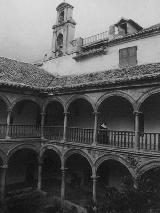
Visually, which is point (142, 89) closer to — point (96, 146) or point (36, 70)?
point (96, 146)

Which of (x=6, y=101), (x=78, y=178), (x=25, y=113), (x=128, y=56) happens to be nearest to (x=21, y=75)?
(x=25, y=113)

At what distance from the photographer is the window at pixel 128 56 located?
1872cm

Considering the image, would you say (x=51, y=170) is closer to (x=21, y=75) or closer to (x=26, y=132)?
(x=26, y=132)

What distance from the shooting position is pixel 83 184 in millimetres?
20734

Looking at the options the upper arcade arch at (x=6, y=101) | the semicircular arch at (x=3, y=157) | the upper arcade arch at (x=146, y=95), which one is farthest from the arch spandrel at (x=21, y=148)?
the upper arcade arch at (x=146, y=95)

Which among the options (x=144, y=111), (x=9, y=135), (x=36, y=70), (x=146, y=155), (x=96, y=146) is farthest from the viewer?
(x=36, y=70)

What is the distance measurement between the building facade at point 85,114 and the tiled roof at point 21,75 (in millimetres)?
74

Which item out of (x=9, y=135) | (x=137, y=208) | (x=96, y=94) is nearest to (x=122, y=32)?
(x=96, y=94)

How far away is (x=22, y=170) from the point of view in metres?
21.4

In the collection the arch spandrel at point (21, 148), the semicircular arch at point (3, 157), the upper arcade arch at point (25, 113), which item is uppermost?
the upper arcade arch at point (25, 113)

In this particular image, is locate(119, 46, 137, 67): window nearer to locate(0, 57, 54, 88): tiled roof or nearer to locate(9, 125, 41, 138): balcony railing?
locate(0, 57, 54, 88): tiled roof

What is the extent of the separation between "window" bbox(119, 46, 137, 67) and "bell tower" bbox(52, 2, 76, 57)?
6202 millimetres

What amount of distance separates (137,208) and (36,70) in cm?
1799

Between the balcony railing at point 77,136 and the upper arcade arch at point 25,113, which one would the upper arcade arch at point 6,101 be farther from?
the balcony railing at point 77,136
